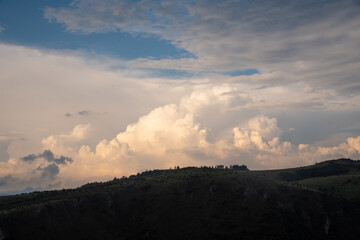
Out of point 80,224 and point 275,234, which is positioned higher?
point 80,224

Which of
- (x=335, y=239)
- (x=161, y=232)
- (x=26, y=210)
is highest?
(x=26, y=210)

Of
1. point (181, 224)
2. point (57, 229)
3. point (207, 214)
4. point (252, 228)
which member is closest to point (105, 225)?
point (57, 229)

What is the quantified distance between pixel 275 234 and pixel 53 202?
11596 cm

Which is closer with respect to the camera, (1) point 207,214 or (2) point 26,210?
(2) point 26,210

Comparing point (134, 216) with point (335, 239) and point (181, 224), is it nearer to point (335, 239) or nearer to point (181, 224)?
point (181, 224)

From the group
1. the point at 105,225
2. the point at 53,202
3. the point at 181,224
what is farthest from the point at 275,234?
the point at 53,202

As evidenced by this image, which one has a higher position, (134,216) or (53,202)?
(53,202)

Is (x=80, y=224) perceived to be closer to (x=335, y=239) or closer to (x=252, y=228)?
(x=252, y=228)

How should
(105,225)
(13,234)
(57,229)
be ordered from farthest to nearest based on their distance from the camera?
1. (105,225)
2. (57,229)
3. (13,234)

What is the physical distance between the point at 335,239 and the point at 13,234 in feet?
507

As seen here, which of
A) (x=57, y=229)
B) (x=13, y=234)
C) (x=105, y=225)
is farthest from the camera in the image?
(x=105, y=225)

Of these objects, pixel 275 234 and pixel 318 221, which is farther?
pixel 318 221

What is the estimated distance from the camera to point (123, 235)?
175 m

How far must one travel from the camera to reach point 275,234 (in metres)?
169
